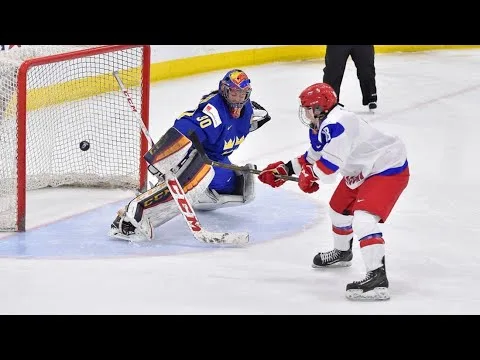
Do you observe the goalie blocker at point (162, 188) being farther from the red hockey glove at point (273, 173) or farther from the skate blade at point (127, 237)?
the red hockey glove at point (273, 173)

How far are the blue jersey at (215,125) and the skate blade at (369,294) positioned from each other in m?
A: 1.18

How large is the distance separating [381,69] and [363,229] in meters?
5.39

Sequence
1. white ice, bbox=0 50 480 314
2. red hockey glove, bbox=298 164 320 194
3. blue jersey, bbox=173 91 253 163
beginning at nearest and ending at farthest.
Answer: white ice, bbox=0 50 480 314
red hockey glove, bbox=298 164 320 194
blue jersey, bbox=173 91 253 163

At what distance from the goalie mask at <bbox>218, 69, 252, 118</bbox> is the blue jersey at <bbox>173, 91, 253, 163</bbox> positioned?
46mm

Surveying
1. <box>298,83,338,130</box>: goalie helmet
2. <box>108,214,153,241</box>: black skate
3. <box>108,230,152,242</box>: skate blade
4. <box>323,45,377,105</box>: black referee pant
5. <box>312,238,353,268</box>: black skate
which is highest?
<box>323,45,377,105</box>: black referee pant

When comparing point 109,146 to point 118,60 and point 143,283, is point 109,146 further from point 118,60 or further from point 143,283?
point 143,283

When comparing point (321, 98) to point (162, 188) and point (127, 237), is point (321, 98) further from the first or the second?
point (127, 237)

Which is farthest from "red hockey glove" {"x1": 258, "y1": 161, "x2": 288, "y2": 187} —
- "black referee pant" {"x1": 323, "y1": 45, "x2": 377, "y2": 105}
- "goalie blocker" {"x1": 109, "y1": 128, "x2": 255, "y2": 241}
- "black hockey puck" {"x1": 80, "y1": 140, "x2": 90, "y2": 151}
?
"black referee pant" {"x1": 323, "y1": 45, "x2": 377, "y2": 105}

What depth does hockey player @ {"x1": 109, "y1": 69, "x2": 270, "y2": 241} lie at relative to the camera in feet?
17.3

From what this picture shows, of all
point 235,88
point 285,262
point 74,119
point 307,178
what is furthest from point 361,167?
point 74,119

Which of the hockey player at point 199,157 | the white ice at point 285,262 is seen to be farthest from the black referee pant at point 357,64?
the hockey player at point 199,157

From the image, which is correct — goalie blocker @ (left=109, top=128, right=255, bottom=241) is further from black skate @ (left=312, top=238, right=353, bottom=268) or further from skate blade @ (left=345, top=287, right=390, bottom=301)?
skate blade @ (left=345, top=287, right=390, bottom=301)

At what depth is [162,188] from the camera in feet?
17.6

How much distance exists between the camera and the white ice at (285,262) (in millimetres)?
4492
